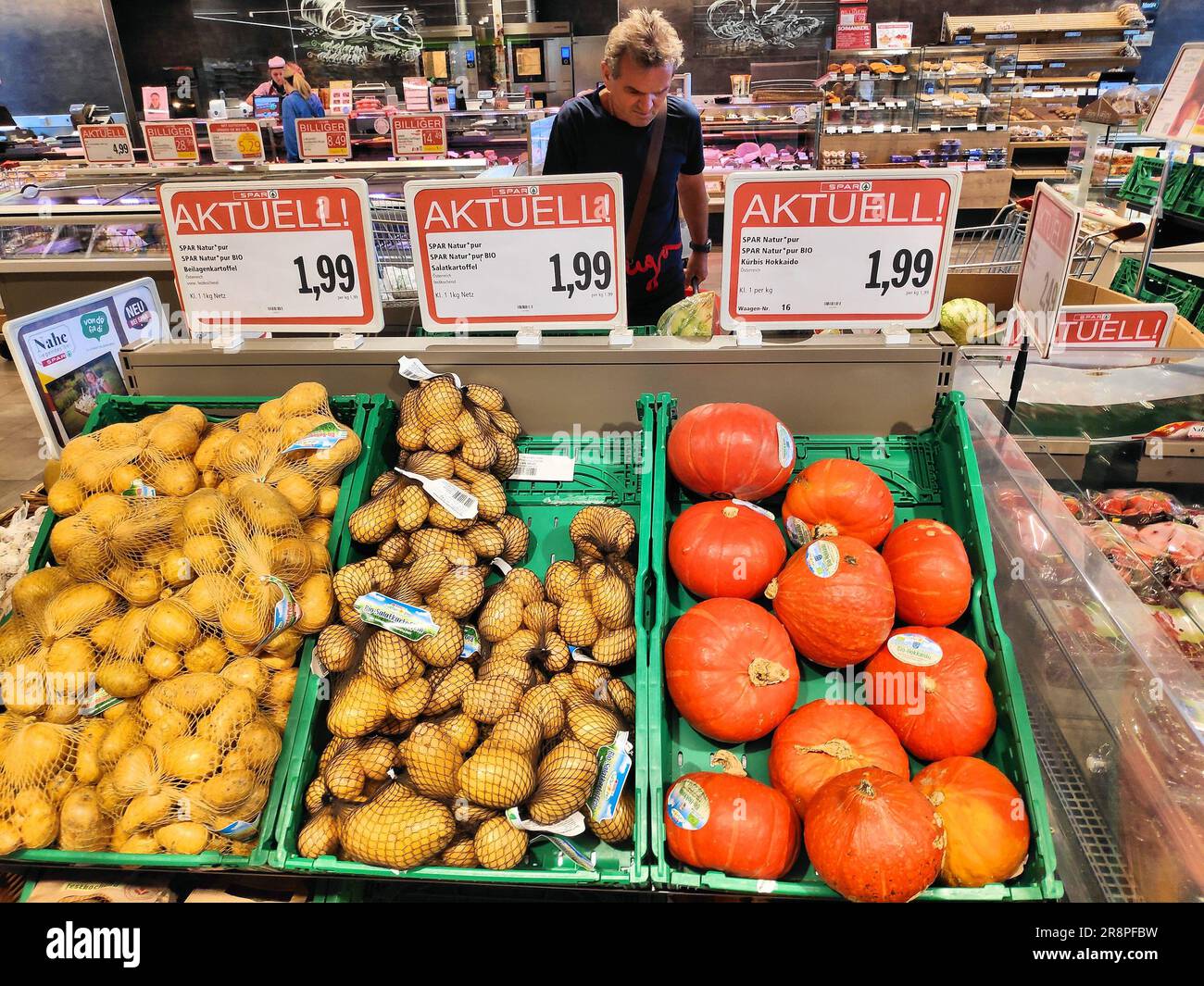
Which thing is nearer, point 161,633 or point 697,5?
point 161,633

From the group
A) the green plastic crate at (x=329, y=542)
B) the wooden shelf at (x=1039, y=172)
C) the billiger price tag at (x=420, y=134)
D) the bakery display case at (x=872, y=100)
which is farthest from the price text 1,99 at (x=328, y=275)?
the wooden shelf at (x=1039, y=172)

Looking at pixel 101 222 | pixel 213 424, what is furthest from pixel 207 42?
pixel 213 424

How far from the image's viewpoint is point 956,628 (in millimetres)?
1633

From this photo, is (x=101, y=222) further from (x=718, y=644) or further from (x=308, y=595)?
(x=718, y=644)

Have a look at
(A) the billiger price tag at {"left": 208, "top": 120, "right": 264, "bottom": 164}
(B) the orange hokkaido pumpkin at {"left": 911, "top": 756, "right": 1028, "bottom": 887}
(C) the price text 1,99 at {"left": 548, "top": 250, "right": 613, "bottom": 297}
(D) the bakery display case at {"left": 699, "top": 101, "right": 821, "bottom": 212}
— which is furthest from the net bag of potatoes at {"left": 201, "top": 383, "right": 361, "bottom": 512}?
(D) the bakery display case at {"left": 699, "top": 101, "right": 821, "bottom": 212}

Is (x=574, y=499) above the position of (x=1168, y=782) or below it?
above

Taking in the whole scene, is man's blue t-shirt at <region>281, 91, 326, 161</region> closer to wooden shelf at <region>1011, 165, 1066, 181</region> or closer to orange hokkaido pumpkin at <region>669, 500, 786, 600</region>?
orange hokkaido pumpkin at <region>669, 500, 786, 600</region>

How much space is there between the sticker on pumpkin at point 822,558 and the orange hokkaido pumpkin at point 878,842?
0.42 metres

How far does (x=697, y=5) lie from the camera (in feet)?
35.0

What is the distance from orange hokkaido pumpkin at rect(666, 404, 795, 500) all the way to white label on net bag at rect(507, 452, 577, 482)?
30 cm

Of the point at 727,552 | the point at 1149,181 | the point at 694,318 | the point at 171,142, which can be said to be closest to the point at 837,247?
the point at 694,318

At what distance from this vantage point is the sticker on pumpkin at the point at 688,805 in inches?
50.9
